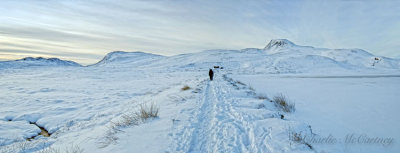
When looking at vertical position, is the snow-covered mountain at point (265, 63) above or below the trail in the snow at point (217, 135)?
above

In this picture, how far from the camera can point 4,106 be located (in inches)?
365

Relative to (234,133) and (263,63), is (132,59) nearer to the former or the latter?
(263,63)

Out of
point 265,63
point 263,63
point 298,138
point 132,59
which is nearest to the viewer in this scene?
point 298,138

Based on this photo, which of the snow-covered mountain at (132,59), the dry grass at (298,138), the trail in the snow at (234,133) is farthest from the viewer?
the snow-covered mountain at (132,59)

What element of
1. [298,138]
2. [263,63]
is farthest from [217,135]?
[263,63]

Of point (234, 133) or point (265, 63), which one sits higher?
point (265, 63)

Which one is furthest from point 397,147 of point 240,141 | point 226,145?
point 226,145

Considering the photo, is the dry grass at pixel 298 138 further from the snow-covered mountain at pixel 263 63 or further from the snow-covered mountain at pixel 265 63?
the snow-covered mountain at pixel 265 63

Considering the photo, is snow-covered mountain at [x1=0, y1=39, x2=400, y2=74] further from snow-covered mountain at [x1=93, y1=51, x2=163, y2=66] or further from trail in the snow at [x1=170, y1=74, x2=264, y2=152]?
trail in the snow at [x1=170, y1=74, x2=264, y2=152]

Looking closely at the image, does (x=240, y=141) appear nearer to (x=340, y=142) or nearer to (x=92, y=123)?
(x=340, y=142)

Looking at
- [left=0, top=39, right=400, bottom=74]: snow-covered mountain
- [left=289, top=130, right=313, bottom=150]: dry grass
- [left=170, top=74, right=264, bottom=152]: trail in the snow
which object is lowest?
[left=170, top=74, right=264, bottom=152]: trail in the snow

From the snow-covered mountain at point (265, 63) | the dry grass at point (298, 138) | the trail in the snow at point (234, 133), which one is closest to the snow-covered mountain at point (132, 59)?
the snow-covered mountain at point (265, 63)

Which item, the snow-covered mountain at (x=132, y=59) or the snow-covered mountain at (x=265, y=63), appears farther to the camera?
the snow-covered mountain at (x=132, y=59)

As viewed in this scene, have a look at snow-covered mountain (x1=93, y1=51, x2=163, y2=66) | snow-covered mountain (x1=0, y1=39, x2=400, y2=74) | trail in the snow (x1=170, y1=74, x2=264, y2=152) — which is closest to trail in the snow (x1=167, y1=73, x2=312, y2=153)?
trail in the snow (x1=170, y1=74, x2=264, y2=152)
